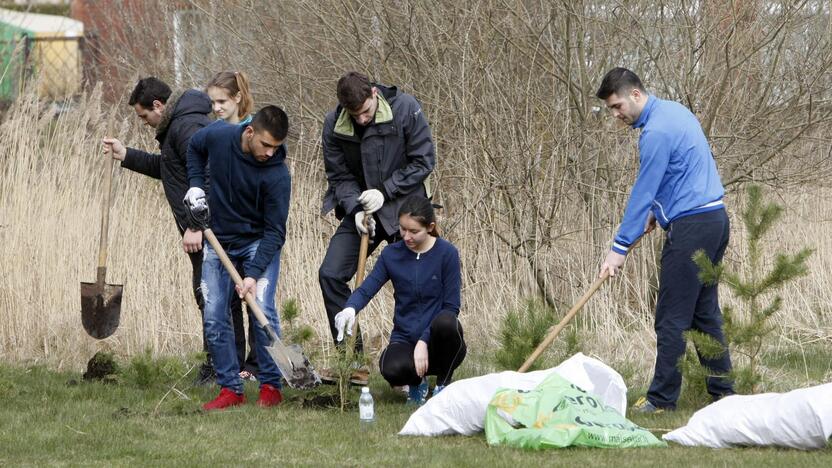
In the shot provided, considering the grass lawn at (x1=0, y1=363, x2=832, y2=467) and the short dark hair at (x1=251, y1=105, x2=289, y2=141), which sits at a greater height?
the short dark hair at (x1=251, y1=105, x2=289, y2=141)

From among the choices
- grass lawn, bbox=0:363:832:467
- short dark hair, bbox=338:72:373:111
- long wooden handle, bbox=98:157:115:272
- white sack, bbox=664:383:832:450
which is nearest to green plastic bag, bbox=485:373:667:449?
grass lawn, bbox=0:363:832:467

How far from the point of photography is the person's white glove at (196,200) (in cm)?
619

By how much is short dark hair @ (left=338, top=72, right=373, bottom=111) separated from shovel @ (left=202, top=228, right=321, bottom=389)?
1046 millimetres

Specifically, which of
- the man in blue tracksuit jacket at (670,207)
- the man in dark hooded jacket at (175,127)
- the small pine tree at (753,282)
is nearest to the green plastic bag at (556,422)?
the small pine tree at (753,282)

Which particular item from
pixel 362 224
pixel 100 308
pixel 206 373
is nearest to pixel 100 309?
pixel 100 308

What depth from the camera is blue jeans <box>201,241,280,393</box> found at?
638 centimetres

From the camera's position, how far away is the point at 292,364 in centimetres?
625

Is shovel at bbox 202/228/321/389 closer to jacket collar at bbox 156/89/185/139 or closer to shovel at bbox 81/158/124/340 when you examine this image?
jacket collar at bbox 156/89/185/139

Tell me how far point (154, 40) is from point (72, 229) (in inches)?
269

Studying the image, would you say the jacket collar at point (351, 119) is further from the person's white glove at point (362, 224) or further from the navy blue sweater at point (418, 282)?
the navy blue sweater at point (418, 282)

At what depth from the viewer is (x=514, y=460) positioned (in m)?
4.96

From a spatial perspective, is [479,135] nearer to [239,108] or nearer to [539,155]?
[539,155]

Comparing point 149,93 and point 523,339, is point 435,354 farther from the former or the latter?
point 149,93

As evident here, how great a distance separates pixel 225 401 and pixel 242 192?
1095 mm
